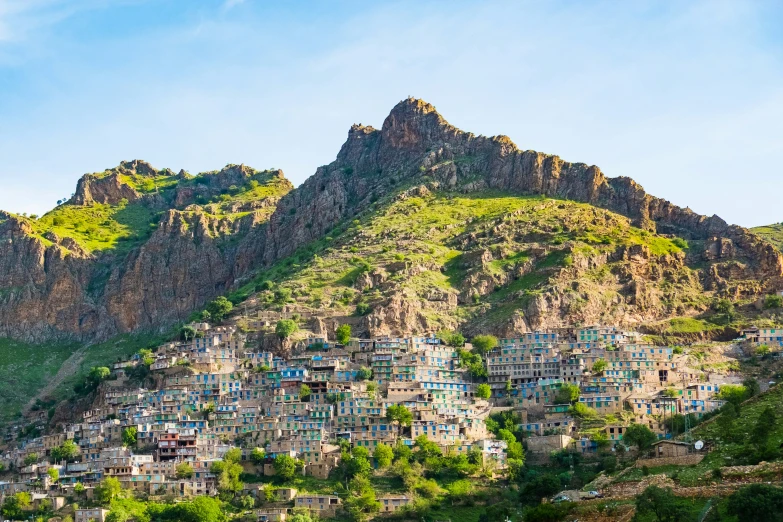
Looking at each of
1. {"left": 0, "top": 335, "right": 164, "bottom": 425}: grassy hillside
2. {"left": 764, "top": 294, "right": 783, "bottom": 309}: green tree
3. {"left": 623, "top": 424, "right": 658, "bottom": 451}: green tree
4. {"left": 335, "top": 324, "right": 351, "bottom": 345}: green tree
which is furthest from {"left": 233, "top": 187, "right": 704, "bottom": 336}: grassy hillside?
{"left": 623, "top": 424, "right": 658, "bottom": 451}: green tree

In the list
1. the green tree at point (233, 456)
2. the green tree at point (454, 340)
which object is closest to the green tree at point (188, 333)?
the green tree at point (454, 340)

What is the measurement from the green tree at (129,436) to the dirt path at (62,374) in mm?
40929

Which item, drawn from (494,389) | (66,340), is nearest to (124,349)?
(66,340)

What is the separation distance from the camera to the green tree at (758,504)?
76062 millimetres

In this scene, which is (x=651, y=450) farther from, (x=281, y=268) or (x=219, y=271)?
(x=219, y=271)

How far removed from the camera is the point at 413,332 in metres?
149

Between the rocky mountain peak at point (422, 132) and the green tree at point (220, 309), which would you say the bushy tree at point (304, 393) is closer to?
the green tree at point (220, 309)

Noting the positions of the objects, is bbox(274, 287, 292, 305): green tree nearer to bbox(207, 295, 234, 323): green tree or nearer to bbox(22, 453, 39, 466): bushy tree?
bbox(207, 295, 234, 323): green tree

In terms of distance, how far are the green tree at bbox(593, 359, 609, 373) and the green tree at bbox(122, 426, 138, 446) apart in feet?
140

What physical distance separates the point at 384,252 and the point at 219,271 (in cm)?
3923

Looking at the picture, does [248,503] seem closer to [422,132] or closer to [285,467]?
[285,467]

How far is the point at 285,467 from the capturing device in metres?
121

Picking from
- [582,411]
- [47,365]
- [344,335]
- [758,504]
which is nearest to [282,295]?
[344,335]

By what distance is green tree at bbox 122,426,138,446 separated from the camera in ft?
422
